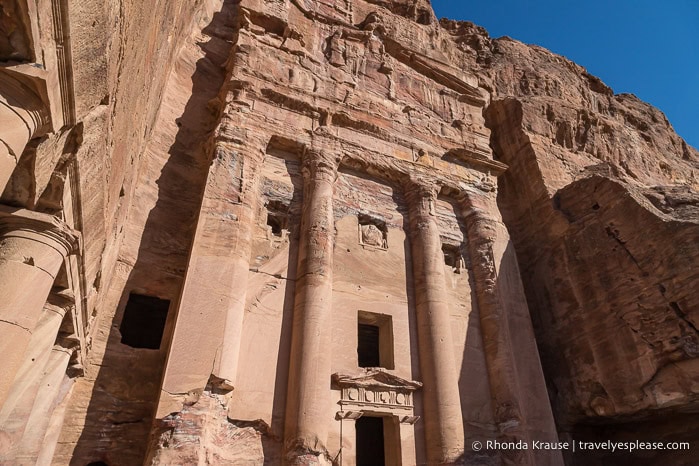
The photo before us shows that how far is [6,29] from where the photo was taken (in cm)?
249

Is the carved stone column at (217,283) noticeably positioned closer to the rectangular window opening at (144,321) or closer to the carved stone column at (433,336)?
the rectangular window opening at (144,321)

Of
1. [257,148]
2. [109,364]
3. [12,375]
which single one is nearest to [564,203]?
[257,148]

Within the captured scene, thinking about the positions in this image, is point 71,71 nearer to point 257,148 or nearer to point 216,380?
point 216,380

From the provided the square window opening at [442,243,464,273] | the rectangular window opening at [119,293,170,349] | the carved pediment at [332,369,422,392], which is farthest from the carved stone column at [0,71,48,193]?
the square window opening at [442,243,464,273]

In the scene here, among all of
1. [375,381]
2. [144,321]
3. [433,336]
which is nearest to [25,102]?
[144,321]

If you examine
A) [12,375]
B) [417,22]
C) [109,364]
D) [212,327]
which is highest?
[417,22]

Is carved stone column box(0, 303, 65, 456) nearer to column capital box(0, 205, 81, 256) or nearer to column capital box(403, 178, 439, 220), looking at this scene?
column capital box(0, 205, 81, 256)

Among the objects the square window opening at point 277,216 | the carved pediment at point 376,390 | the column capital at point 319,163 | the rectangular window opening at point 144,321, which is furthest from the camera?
the column capital at point 319,163

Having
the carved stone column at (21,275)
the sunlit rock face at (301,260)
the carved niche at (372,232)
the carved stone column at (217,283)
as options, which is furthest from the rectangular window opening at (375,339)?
the carved stone column at (21,275)

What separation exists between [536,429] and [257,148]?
9.39 meters

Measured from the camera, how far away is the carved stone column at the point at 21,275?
11.5 feet

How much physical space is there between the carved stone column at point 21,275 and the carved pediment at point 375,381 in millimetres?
5994

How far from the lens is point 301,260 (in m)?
9.70

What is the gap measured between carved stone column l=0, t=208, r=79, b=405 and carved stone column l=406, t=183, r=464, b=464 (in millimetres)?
7620
